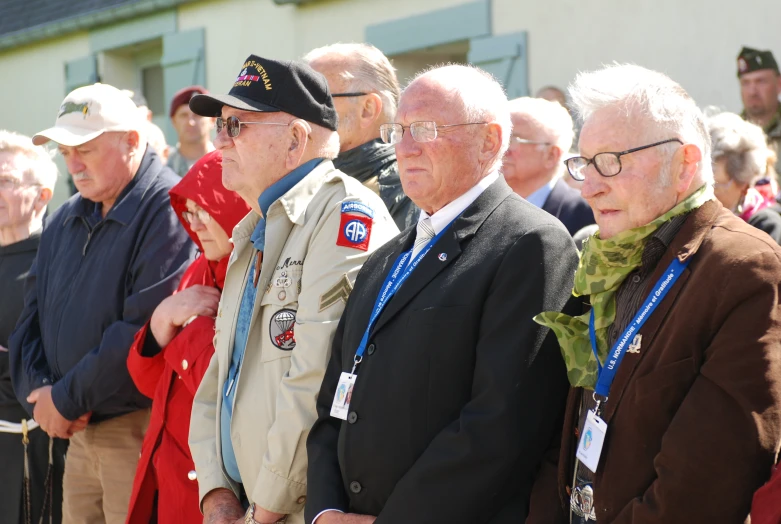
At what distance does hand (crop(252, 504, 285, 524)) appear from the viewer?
341 cm

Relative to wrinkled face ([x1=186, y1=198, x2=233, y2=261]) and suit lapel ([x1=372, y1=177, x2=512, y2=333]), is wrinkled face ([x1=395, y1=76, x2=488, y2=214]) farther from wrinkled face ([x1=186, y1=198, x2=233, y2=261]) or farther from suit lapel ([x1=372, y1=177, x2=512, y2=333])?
wrinkled face ([x1=186, y1=198, x2=233, y2=261])

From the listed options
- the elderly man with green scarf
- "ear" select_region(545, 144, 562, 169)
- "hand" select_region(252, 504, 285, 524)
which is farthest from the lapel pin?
"ear" select_region(545, 144, 562, 169)

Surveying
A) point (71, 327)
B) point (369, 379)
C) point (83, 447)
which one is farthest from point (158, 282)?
point (369, 379)

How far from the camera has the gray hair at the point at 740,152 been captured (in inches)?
205

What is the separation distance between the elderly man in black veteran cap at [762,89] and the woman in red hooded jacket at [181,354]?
3.88 m

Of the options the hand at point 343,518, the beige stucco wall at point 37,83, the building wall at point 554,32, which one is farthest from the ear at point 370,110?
the beige stucco wall at point 37,83

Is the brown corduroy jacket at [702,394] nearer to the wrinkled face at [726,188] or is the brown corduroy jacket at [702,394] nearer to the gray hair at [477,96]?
the gray hair at [477,96]

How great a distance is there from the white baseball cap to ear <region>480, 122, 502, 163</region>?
226 centimetres

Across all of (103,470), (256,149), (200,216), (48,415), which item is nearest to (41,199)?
(48,415)

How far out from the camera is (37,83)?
44.0 ft

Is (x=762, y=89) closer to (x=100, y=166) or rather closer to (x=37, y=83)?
(x=100, y=166)

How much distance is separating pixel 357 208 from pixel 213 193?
0.83m

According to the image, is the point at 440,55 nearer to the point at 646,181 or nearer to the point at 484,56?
the point at 484,56

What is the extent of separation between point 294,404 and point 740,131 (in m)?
3.01
